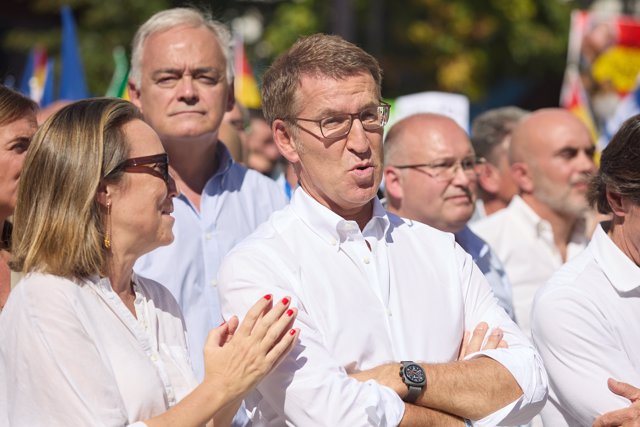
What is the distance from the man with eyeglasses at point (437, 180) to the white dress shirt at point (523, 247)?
602 millimetres

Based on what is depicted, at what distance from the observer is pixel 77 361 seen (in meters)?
2.92

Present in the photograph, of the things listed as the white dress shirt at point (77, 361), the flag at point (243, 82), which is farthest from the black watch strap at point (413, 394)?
the flag at point (243, 82)

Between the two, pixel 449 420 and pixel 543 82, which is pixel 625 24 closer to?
pixel 543 82

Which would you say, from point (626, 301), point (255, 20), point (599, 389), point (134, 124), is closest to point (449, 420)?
point (599, 389)

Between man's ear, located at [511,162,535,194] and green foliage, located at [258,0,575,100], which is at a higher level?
man's ear, located at [511,162,535,194]

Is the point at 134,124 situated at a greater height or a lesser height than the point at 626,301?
greater

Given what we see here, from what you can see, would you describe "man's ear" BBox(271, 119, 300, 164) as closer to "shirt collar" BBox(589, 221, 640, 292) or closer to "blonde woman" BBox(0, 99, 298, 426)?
"blonde woman" BBox(0, 99, 298, 426)

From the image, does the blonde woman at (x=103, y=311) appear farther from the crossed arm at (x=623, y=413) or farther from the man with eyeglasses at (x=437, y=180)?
the man with eyeglasses at (x=437, y=180)

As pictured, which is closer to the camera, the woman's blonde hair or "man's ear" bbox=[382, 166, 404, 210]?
the woman's blonde hair

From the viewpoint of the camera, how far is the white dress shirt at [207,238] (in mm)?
4418

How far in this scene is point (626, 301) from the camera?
12.5 feet

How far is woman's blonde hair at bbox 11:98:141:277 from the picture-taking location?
312 cm

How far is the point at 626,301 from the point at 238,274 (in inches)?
57.6

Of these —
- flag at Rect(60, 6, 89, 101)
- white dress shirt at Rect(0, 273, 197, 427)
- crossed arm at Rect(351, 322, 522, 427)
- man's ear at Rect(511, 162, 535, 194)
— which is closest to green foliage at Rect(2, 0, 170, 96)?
flag at Rect(60, 6, 89, 101)
